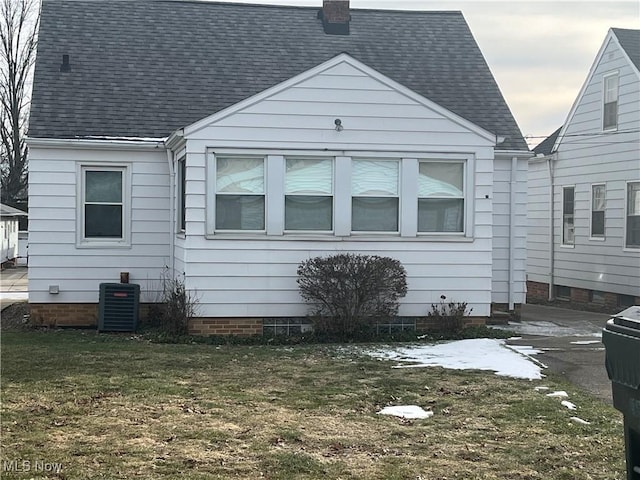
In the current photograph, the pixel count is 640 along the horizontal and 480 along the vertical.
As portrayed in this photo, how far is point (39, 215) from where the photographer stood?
13.6m

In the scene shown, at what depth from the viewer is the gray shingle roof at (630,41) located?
17.5 m

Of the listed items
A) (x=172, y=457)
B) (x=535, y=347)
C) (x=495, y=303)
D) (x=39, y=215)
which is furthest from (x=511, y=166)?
(x=172, y=457)

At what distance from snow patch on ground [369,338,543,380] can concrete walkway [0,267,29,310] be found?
9.83 m

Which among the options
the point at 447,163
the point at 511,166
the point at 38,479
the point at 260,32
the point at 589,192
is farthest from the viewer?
the point at 589,192

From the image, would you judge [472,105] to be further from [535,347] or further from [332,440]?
[332,440]

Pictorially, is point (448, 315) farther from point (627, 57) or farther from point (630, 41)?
point (630, 41)

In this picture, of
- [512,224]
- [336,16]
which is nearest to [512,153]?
[512,224]

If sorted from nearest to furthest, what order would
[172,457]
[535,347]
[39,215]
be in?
1. [172,457]
2. [535,347]
3. [39,215]

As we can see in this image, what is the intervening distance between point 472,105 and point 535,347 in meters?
6.01

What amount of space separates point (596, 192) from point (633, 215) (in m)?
1.59

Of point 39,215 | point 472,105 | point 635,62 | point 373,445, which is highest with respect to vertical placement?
point 635,62

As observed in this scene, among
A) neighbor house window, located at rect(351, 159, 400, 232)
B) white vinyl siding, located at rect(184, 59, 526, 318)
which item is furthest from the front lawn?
neighbor house window, located at rect(351, 159, 400, 232)

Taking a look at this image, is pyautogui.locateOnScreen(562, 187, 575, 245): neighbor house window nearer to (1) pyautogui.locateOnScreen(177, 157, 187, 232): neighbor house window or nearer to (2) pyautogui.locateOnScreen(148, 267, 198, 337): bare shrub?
(1) pyautogui.locateOnScreen(177, 157, 187, 232): neighbor house window

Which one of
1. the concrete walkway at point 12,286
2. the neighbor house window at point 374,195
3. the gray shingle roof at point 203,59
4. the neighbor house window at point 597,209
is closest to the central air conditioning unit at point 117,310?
the gray shingle roof at point 203,59
